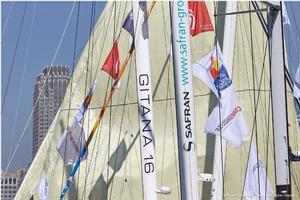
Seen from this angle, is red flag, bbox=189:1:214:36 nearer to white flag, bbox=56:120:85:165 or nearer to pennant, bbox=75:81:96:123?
pennant, bbox=75:81:96:123

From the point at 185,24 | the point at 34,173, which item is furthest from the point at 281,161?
the point at 34,173

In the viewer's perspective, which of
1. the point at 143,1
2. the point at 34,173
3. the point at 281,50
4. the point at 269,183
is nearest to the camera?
the point at 281,50

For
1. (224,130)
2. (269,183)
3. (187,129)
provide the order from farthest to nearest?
(269,183) < (224,130) < (187,129)

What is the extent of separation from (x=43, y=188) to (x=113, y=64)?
3091mm

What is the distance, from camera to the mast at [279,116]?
1015 centimetres

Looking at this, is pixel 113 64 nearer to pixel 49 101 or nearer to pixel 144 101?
pixel 144 101

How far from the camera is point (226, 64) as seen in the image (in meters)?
15.5

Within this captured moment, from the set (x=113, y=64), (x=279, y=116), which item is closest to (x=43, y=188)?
(x=113, y=64)

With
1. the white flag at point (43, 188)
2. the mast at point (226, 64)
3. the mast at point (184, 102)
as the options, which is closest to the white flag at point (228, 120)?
the mast at point (226, 64)

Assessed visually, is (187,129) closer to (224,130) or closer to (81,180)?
(224,130)

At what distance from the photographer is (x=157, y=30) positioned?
16.8m

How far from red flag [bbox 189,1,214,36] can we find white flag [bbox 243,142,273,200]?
2801 mm

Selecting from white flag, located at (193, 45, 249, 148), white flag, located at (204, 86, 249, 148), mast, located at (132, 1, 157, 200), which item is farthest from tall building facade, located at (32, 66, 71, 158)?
mast, located at (132, 1, 157, 200)

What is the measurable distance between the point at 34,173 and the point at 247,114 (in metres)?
4.96
